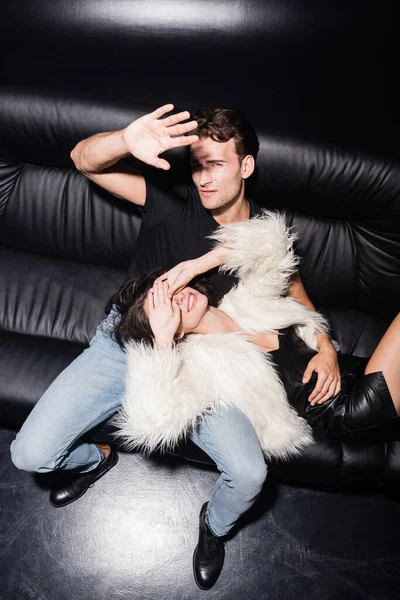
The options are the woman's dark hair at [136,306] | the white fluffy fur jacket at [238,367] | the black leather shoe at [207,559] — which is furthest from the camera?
the black leather shoe at [207,559]

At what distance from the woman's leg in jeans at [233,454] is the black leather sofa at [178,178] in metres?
0.20

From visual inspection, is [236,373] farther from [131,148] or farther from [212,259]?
[131,148]

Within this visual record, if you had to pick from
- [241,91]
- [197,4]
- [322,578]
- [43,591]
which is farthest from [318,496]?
[197,4]

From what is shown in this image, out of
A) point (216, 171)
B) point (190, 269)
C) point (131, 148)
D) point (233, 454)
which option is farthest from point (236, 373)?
point (131, 148)

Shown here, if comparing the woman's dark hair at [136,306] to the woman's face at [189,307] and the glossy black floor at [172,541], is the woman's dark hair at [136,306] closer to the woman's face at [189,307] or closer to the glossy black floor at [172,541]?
the woman's face at [189,307]

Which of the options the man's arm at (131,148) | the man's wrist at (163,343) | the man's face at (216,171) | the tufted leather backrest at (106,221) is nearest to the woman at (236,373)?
the man's wrist at (163,343)

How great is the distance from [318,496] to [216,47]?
249 cm

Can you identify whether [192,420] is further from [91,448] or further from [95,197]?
[95,197]

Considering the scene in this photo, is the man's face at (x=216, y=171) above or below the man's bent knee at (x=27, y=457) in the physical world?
above

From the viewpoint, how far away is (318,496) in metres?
2.10

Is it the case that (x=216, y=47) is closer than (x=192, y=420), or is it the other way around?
(x=192, y=420)

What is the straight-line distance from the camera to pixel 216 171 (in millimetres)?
1803

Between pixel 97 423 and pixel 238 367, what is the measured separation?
1.89ft

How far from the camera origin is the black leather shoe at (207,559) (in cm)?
186
